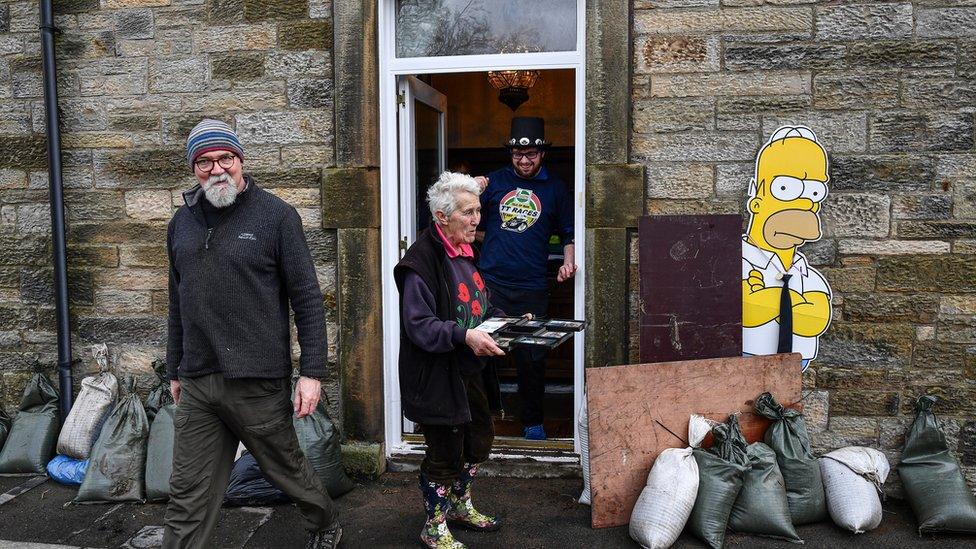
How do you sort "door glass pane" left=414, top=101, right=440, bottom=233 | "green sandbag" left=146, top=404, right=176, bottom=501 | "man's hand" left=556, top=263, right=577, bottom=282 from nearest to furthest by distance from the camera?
1. "green sandbag" left=146, top=404, right=176, bottom=501
2. "man's hand" left=556, top=263, right=577, bottom=282
3. "door glass pane" left=414, top=101, right=440, bottom=233

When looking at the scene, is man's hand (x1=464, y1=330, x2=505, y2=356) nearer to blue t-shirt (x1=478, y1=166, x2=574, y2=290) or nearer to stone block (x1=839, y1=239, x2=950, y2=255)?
blue t-shirt (x1=478, y1=166, x2=574, y2=290)

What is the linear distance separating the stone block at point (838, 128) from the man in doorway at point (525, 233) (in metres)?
1.47

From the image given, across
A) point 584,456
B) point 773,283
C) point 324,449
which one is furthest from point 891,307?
point 324,449

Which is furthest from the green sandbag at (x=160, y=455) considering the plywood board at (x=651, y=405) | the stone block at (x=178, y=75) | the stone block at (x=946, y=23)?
the stone block at (x=946, y=23)

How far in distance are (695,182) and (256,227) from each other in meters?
2.35

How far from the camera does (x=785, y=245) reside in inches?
169

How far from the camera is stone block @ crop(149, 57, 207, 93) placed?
4.83 metres

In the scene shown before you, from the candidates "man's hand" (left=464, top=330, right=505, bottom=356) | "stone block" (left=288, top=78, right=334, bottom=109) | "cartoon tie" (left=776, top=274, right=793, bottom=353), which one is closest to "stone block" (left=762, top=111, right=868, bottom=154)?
"cartoon tie" (left=776, top=274, right=793, bottom=353)

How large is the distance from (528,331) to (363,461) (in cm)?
182

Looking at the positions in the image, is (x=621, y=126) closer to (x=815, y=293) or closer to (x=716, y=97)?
(x=716, y=97)

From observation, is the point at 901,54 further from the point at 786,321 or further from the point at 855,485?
the point at 855,485

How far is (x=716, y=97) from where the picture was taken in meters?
4.32

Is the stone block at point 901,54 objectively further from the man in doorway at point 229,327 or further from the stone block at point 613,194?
the man in doorway at point 229,327

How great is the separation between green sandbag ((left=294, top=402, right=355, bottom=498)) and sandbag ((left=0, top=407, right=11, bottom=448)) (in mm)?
2138
